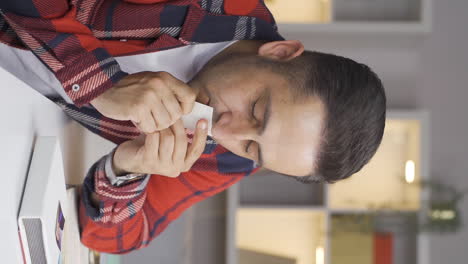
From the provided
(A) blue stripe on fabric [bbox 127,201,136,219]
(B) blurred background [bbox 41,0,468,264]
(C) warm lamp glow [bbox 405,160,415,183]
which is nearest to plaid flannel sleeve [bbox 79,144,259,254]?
(A) blue stripe on fabric [bbox 127,201,136,219]

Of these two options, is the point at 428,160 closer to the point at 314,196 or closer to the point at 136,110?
the point at 314,196

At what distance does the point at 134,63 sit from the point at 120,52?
38 mm

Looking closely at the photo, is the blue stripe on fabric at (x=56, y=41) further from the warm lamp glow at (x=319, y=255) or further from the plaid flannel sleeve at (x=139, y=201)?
the warm lamp glow at (x=319, y=255)

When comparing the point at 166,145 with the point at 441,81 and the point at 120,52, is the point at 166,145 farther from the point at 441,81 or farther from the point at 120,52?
the point at 441,81

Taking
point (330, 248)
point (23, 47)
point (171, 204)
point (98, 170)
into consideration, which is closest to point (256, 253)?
point (330, 248)

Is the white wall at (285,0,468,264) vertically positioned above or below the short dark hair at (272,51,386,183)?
below

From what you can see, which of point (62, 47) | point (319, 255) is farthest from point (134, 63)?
point (319, 255)

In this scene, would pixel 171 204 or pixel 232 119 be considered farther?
pixel 171 204

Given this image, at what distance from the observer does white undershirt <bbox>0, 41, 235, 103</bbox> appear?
1096 mm

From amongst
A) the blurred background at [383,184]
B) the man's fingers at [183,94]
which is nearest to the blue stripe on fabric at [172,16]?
the man's fingers at [183,94]

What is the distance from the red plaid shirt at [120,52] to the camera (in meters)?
1.01

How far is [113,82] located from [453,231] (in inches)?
97.1

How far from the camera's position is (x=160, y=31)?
1.23 m

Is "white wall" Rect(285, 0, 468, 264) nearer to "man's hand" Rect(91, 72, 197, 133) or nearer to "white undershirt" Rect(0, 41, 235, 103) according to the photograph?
"white undershirt" Rect(0, 41, 235, 103)
